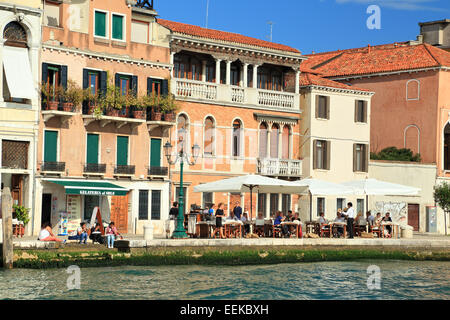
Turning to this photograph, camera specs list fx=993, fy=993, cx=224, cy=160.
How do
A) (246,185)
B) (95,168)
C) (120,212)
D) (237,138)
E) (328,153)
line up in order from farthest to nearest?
1. (328,153)
2. (237,138)
3. (120,212)
4. (95,168)
5. (246,185)

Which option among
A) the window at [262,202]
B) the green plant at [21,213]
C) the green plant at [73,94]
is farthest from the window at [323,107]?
the green plant at [21,213]

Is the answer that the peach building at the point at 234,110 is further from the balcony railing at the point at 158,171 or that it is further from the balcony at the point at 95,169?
the balcony at the point at 95,169

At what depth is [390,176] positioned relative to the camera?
48.9 m

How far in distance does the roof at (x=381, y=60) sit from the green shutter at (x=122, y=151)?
55.5 feet

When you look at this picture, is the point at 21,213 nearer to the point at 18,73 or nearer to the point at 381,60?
the point at 18,73

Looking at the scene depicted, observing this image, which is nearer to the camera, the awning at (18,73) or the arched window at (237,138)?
the awning at (18,73)

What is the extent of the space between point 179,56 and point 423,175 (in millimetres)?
14996

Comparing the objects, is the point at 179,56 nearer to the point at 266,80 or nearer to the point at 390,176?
the point at 266,80

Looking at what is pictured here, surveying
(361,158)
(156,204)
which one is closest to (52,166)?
(156,204)

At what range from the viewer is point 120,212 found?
129 feet

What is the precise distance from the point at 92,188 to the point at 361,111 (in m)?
16.3

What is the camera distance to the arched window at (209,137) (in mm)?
42188
